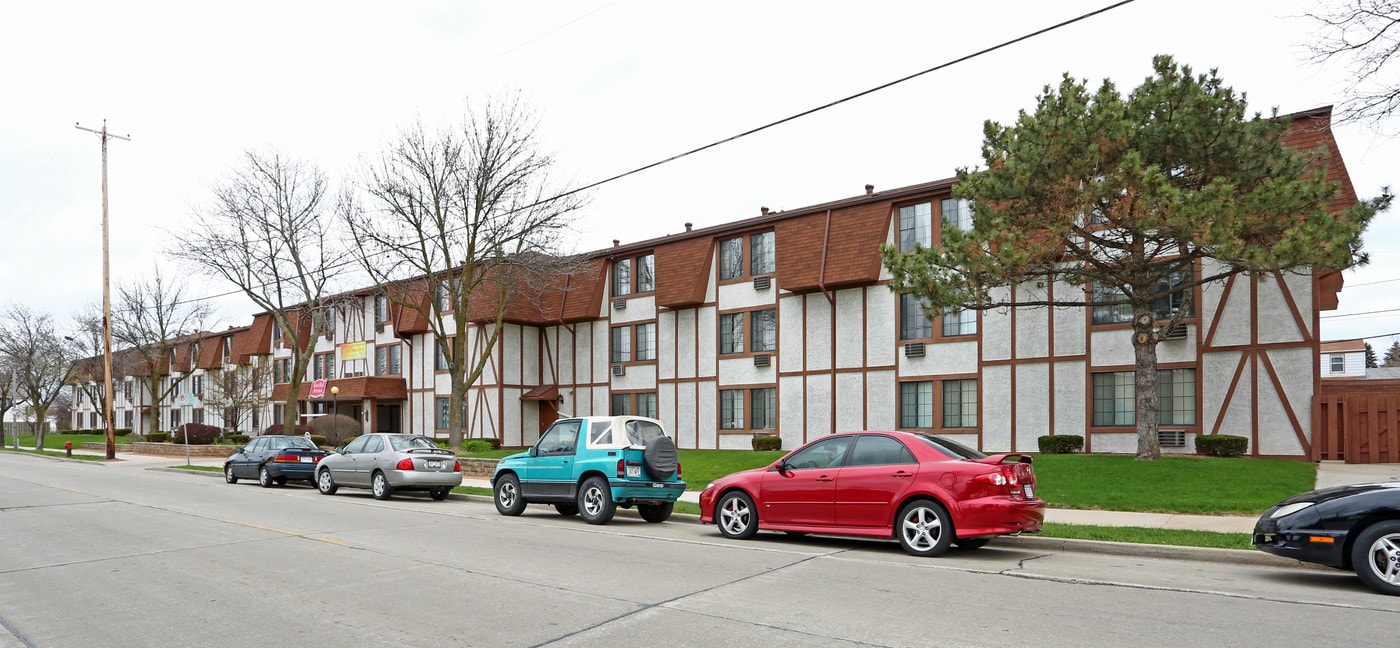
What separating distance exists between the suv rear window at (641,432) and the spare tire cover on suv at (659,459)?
0.50 feet

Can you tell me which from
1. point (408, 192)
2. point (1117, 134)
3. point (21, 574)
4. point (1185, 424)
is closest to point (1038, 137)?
point (1117, 134)

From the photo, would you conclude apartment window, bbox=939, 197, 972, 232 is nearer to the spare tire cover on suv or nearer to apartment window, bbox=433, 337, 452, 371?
the spare tire cover on suv

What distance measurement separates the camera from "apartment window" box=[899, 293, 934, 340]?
91.1ft

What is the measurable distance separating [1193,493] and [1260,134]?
24.2 ft

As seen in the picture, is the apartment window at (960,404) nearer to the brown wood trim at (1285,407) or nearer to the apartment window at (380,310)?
the brown wood trim at (1285,407)

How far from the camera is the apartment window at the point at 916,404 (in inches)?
1083

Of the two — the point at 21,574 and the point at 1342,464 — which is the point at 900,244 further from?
the point at 21,574

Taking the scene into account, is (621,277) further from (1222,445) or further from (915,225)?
(1222,445)

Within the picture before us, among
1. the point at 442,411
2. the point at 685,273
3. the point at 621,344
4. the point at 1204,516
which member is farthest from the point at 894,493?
the point at 442,411

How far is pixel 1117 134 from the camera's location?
17844 mm

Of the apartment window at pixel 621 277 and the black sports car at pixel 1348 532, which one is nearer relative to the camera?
the black sports car at pixel 1348 532

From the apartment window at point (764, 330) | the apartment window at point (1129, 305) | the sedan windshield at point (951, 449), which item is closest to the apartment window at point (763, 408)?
the apartment window at point (764, 330)

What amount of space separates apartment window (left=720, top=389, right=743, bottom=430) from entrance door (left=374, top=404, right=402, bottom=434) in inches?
818

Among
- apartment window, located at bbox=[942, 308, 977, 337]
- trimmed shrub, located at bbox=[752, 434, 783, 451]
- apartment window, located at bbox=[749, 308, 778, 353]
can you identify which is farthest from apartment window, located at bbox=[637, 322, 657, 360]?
apartment window, located at bbox=[942, 308, 977, 337]
